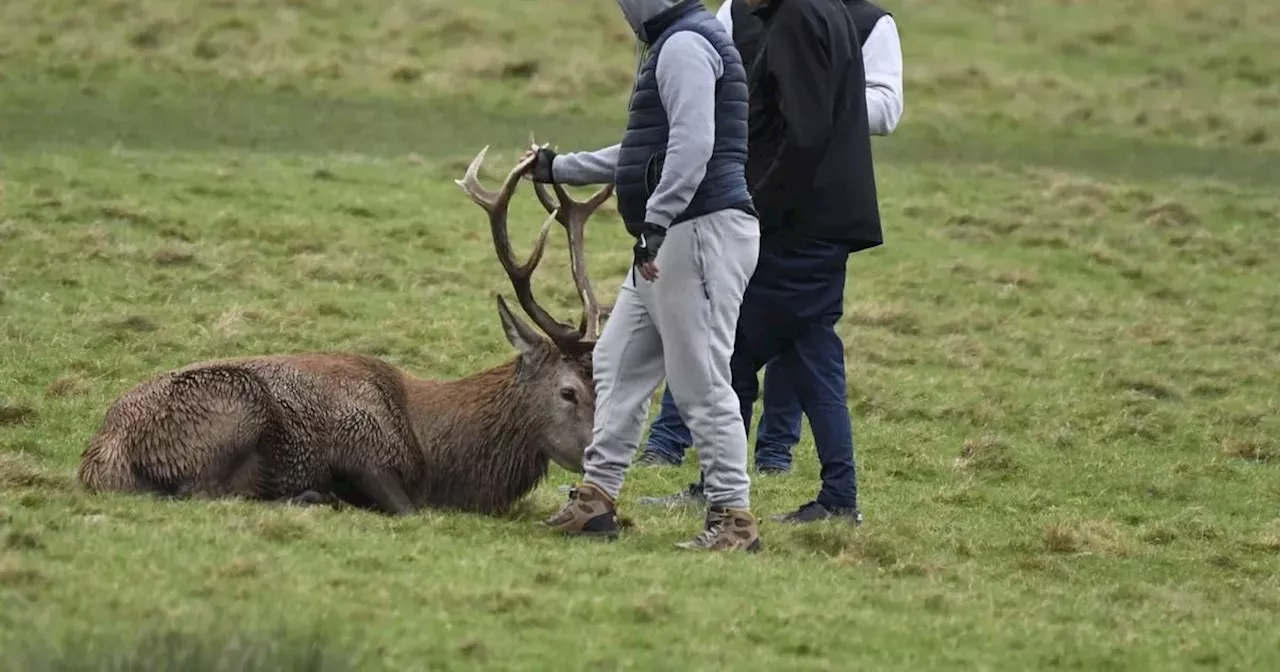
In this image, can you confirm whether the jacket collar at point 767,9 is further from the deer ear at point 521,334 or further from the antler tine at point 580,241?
the deer ear at point 521,334

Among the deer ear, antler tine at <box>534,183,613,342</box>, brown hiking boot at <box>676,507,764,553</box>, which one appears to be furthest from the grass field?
antler tine at <box>534,183,613,342</box>

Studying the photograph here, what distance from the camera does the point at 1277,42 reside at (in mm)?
28844

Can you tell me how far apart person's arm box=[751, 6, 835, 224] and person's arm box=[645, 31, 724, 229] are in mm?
1056

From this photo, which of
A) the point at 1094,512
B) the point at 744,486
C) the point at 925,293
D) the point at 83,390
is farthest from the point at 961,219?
the point at 744,486

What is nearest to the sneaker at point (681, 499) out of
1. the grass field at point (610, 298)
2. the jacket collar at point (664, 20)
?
the grass field at point (610, 298)

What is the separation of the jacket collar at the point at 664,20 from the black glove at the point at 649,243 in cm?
75

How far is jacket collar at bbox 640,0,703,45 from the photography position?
786 cm

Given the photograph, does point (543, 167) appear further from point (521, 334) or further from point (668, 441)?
point (668, 441)

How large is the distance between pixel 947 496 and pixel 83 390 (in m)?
4.73

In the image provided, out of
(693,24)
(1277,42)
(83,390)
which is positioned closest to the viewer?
(693,24)

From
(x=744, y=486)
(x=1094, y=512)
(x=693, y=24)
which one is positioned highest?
(x=693, y=24)

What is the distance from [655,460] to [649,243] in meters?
3.16

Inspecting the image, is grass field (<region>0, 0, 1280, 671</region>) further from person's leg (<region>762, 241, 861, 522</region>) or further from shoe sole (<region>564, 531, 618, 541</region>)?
person's leg (<region>762, 241, 861, 522</region>)

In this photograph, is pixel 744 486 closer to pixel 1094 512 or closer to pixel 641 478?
pixel 641 478
